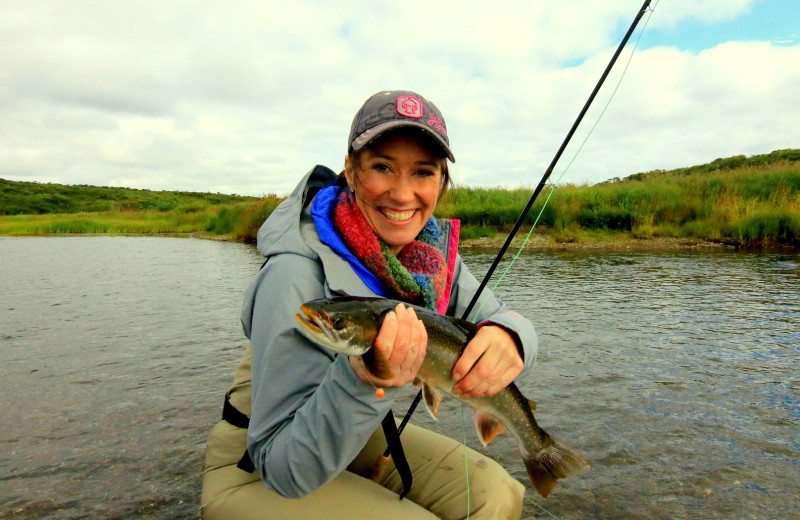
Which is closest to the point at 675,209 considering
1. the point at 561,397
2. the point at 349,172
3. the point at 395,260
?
the point at 561,397

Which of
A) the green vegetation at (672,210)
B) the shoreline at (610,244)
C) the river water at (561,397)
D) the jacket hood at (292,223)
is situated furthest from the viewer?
the shoreline at (610,244)

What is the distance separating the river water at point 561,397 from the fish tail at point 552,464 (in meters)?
0.94

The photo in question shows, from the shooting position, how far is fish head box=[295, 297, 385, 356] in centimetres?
163

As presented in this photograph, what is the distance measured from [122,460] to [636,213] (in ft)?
57.9

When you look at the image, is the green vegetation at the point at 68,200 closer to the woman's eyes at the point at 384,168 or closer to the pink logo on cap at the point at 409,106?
the woman's eyes at the point at 384,168

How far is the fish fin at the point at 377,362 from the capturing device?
1.67 meters

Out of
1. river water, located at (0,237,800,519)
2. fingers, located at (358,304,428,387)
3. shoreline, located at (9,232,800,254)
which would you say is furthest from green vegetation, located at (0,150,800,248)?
fingers, located at (358,304,428,387)

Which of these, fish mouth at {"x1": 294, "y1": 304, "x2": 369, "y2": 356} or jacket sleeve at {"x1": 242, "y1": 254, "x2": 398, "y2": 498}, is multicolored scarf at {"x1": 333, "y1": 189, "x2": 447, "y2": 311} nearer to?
jacket sleeve at {"x1": 242, "y1": 254, "x2": 398, "y2": 498}

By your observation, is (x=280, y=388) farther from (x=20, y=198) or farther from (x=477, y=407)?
(x=20, y=198)

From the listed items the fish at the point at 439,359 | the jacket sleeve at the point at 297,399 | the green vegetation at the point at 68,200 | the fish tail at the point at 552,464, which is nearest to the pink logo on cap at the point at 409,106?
the jacket sleeve at the point at 297,399

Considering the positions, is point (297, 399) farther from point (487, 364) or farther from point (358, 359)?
point (487, 364)

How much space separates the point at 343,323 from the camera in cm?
165

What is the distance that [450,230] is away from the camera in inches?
119

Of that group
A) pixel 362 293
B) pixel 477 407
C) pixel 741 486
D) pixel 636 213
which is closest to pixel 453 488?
pixel 477 407
